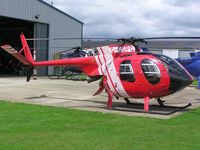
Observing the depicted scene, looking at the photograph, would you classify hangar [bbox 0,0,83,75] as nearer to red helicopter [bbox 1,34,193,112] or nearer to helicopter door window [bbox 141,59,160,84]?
red helicopter [bbox 1,34,193,112]

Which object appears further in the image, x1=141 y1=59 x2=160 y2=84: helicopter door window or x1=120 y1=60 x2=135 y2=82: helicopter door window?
x1=120 y1=60 x2=135 y2=82: helicopter door window

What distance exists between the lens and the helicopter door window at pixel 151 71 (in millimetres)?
13367

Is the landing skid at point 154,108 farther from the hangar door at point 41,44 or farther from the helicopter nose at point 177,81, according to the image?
the hangar door at point 41,44

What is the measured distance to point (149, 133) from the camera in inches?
385

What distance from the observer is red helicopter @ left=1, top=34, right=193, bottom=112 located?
1336cm

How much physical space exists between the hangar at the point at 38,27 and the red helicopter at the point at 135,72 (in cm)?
1809

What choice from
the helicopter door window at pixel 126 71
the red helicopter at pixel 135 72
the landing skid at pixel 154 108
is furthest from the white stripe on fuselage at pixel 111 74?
the landing skid at pixel 154 108

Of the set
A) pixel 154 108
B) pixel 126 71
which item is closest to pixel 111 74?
pixel 126 71

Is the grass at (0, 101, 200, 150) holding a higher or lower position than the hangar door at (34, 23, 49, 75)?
lower

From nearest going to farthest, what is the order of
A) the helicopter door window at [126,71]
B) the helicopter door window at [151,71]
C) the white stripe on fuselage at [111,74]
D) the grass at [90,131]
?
1. the grass at [90,131]
2. the helicopter door window at [151,71]
3. the helicopter door window at [126,71]
4. the white stripe on fuselage at [111,74]

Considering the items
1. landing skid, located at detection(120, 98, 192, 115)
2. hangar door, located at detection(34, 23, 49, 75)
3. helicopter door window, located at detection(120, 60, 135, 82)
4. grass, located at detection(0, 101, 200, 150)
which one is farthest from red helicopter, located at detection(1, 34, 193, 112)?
hangar door, located at detection(34, 23, 49, 75)

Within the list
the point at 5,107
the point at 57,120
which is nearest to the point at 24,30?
the point at 5,107

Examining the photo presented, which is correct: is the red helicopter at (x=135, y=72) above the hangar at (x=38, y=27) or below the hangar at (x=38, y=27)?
below

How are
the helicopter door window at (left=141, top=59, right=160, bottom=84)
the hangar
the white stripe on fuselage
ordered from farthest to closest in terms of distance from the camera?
the hangar, the white stripe on fuselage, the helicopter door window at (left=141, top=59, right=160, bottom=84)
